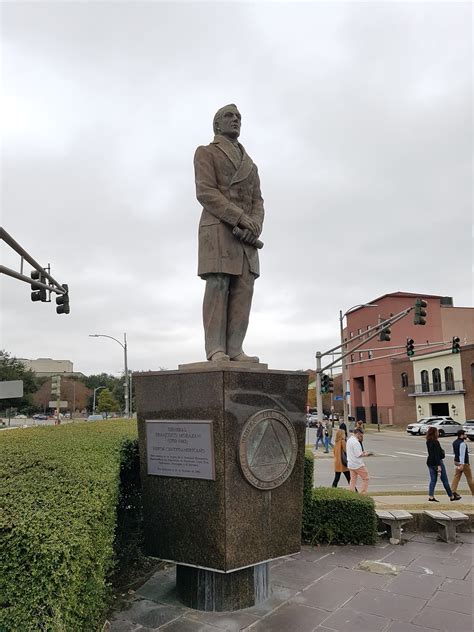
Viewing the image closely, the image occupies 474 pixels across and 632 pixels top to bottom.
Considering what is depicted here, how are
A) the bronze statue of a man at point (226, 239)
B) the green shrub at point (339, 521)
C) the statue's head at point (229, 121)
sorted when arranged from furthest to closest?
the green shrub at point (339, 521), the statue's head at point (229, 121), the bronze statue of a man at point (226, 239)

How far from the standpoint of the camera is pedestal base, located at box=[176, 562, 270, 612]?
496cm

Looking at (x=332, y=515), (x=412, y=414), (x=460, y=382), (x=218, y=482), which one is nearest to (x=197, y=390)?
(x=218, y=482)

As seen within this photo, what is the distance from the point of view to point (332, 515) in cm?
748

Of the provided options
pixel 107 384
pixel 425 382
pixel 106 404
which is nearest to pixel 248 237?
pixel 425 382

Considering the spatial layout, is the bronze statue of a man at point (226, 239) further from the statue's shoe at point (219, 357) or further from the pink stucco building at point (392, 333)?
the pink stucco building at point (392, 333)

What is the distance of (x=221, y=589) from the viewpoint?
497cm

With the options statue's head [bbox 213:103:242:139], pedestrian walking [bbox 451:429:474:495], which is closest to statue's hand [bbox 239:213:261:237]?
statue's head [bbox 213:103:242:139]

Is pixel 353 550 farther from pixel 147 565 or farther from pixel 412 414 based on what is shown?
pixel 412 414

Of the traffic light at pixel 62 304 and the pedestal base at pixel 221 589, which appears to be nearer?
the pedestal base at pixel 221 589

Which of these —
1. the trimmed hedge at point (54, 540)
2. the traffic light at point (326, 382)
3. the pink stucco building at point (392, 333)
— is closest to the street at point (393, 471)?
the traffic light at point (326, 382)

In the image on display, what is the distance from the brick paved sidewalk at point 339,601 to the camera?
4602 millimetres

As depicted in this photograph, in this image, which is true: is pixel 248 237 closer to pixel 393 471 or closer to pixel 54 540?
pixel 54 540

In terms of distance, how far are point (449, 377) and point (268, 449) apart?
5004cm

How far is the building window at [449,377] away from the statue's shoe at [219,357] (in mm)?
49483
